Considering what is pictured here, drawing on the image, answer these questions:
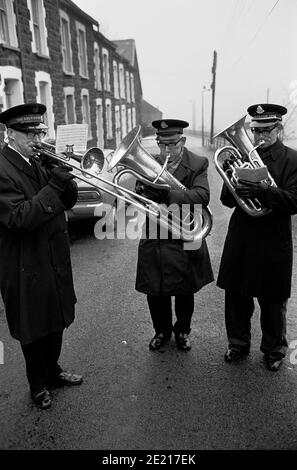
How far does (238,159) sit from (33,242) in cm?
169

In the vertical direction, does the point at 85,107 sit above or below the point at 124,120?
above

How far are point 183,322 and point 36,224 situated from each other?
1.78 metres

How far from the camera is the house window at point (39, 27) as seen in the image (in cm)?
1195

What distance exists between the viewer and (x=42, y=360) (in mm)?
3082

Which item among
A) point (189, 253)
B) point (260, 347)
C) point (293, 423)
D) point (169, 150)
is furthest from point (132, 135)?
point (293, 423)

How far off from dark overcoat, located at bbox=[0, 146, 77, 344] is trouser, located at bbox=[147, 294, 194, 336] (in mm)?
916

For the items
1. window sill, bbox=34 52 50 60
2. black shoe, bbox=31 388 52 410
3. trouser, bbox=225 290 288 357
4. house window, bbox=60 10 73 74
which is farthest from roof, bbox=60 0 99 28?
black shoe, bbox=31 388 52 410

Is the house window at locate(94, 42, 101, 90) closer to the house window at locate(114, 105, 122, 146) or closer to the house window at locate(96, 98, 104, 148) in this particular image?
the house window at locate(96, 98, 104, 148)

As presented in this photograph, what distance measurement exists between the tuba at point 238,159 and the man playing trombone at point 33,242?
119 centimetres

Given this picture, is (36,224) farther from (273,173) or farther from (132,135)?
(273,173)

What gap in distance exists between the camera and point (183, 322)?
3785 mm

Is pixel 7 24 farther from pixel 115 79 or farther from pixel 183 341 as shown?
pixel 115 79

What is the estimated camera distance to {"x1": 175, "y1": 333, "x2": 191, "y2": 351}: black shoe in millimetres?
3809

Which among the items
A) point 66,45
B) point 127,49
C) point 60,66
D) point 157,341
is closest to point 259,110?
point 157,341
